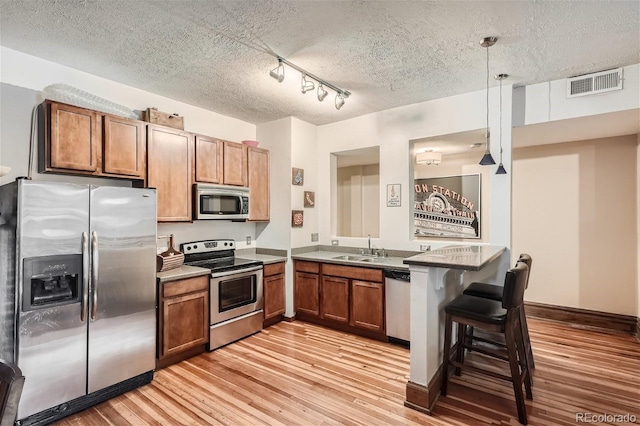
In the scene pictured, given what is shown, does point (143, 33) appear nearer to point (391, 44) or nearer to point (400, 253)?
point (391, 44)

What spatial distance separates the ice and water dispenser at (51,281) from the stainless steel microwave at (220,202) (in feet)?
4.27

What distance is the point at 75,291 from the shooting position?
2.31m

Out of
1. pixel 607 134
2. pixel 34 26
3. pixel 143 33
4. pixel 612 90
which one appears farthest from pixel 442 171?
pixel 34 26

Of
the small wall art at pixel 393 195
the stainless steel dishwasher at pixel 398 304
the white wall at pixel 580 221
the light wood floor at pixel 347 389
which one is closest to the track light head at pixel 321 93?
the small wall art at pixel 393 195

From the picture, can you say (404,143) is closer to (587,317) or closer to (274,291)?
(274,291)

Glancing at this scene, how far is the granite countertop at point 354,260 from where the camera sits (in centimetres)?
350

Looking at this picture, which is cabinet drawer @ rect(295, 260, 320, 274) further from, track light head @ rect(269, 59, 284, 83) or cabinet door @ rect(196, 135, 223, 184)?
track light head @ rect(269, 59, 284, 83)

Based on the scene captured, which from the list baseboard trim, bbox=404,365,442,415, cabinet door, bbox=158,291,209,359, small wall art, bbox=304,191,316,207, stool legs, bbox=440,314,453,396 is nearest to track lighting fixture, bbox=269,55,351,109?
small wall art, bbox=304,191,316,207

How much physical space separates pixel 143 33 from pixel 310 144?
256 cm

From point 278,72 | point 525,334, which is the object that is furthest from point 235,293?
point 525,334

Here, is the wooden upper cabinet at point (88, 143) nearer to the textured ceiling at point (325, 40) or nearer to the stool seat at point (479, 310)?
the textured ceiling at point (325, 40)

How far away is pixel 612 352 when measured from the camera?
10.6 ft

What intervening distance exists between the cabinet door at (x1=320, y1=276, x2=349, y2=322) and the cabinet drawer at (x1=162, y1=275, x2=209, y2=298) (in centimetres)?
142

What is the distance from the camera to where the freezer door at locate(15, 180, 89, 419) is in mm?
2076
